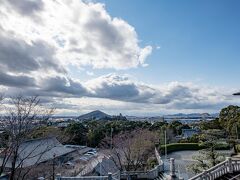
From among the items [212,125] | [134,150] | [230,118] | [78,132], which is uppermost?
[230,118]

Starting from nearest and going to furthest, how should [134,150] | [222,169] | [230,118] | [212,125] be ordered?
[222,169], [134,150], [230,118], [212,125]

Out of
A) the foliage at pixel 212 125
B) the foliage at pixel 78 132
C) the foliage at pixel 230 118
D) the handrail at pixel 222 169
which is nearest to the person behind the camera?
the handrail at pixel 222 169

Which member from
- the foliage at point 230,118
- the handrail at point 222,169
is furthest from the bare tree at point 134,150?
the handrail at point 222,169

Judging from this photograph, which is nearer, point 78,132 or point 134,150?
point 134,150

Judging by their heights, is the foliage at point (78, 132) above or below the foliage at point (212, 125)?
below

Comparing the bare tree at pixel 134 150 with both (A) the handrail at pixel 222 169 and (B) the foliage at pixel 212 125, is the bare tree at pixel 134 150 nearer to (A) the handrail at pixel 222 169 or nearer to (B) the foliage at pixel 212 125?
(A) the handrail at pixel 222 169

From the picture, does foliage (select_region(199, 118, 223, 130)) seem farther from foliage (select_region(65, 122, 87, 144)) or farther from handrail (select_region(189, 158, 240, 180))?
handrail (select_region(189, 158, 240, 180))

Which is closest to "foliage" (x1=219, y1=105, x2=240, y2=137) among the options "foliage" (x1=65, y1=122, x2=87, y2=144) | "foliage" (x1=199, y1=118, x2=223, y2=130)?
"foliage" (x1=199, y1=118, x2=223, y2=130)

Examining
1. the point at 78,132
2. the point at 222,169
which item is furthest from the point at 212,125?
the point at 222,169

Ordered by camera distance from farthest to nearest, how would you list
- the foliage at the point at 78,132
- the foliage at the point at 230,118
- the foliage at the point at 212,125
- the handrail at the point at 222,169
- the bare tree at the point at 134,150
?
1. the foliage at the point at 78,132
2. the foliage at the point at 212,125
3. the foliage at the point at 230,118
4. the bare tree at the point at 134,150
5. the handrail at the point at 222,169

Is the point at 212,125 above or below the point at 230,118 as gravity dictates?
below

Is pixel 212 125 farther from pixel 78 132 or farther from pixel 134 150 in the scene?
pixel 78 132

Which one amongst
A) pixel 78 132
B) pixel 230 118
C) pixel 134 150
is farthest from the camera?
pixel 78 132

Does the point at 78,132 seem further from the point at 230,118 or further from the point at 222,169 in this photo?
the point at 222,169
